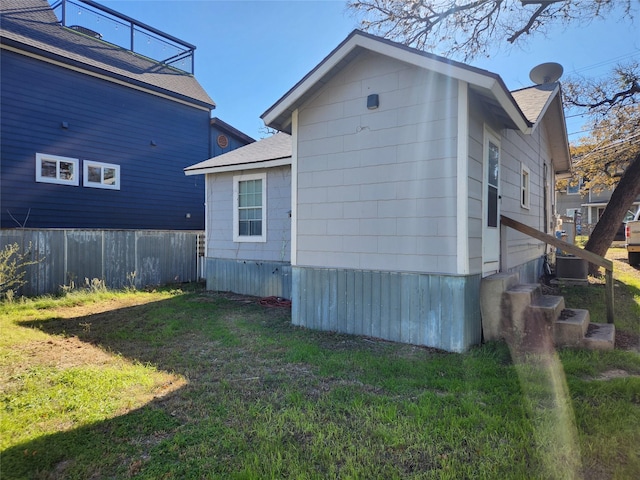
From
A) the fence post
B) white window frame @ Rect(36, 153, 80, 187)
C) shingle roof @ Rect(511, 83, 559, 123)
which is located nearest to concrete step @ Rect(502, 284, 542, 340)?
the fence post

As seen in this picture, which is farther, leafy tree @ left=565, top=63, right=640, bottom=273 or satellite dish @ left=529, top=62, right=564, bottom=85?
leafy tree @ left=565, top=63, right=640, bottom=273

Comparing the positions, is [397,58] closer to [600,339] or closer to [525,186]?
[600,339]

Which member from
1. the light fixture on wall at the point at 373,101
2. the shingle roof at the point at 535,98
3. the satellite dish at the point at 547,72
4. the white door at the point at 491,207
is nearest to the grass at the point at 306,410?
the white door at the point at 491,207

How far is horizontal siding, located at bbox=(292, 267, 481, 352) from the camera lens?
458 centimetres

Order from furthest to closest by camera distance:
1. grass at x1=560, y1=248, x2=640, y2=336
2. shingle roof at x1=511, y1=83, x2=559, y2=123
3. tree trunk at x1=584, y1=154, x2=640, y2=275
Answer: tree trunk at x1=584, y1=154, x2=640, y2=275 → shingle roof at x1=511, y1=83, x2=559, y2=123 → grass at x1=560, y1=248, x2=640, y2=336

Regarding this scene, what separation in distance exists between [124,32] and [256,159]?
8.89m

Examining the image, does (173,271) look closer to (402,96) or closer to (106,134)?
(106,134)

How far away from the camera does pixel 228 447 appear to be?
2580 millimetres

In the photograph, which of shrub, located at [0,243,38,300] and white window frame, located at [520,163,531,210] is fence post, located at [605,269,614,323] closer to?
white window frame, located at [520,163,531,210]

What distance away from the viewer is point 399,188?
495cm

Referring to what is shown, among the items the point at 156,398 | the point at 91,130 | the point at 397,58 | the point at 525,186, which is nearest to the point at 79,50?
the point at 91,130

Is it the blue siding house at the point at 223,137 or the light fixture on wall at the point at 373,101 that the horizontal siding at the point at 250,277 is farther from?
the blue siding house at the point at 223,137

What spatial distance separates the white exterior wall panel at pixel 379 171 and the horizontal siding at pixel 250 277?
240 centimetres

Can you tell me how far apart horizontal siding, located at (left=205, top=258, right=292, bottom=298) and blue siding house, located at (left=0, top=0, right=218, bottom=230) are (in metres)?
4.21
